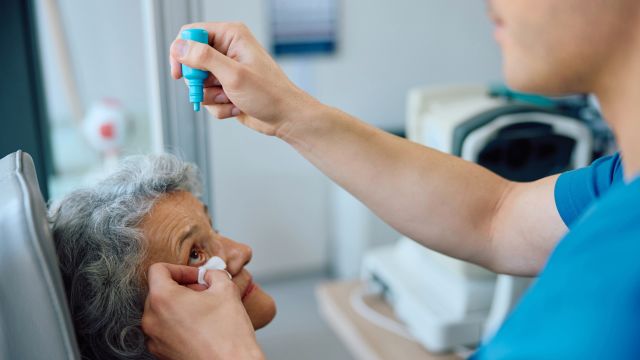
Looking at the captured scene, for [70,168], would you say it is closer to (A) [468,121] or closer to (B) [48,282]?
(A) [468,121]

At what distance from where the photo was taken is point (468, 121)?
1705mm

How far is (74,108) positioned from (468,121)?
53.6 inches

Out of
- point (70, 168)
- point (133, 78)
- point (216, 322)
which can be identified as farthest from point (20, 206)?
point (133, 78)

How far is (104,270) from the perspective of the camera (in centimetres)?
99

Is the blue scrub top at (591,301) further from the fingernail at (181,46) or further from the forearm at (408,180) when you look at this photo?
the fingernail at (181,46)

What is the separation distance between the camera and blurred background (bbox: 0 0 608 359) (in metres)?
2.37

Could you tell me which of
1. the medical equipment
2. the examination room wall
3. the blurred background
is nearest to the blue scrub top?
the medical equipment

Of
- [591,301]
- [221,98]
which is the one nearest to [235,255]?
[221,98]

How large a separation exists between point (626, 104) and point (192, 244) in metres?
0.67

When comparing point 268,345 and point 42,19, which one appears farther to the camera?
point 268,345

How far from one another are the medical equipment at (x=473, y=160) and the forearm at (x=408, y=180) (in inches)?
23.5

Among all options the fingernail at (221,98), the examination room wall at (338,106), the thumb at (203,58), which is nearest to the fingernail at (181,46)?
the thumb at (203,58)

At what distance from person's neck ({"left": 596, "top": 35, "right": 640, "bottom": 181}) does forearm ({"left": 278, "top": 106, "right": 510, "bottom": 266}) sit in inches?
13.8

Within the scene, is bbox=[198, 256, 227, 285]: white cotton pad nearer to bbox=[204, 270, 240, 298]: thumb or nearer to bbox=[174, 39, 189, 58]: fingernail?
bbox=[204, 270, 240, 298]: thumb
